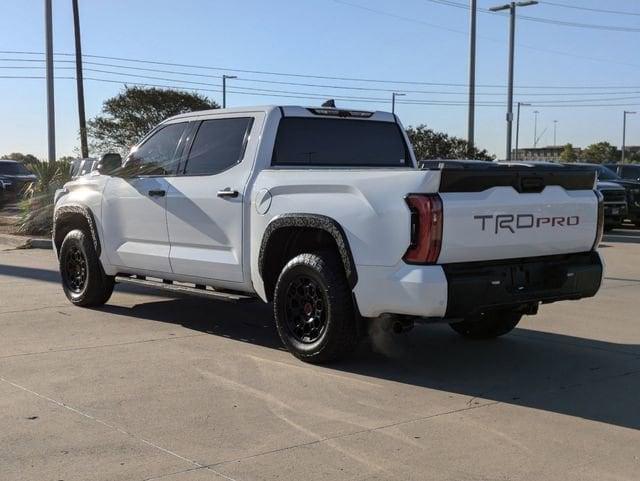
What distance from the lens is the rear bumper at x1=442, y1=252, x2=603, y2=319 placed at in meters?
5.14

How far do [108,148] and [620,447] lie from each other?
28736 millimetres

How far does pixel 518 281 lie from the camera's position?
5.54 metres

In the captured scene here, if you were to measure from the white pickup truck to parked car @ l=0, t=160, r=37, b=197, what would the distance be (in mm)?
18351

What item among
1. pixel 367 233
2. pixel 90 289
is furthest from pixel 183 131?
pixel 367 233

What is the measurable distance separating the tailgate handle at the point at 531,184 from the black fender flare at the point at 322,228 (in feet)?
4.38

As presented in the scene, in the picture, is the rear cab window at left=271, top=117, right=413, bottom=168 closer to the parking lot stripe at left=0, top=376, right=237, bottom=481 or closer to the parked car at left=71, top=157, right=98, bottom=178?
the parking lot stripe at left=0, top=376, right=237, bottom=481

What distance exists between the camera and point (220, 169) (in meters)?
6.71

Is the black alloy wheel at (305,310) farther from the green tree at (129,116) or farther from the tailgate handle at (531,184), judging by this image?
the green tree at (129,116)

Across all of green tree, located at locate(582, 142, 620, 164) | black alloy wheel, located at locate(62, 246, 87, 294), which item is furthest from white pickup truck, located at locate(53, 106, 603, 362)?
green tree, located at locate(582, 142, 620, 164)

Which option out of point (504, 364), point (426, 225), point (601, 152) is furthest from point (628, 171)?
point (601, 152)

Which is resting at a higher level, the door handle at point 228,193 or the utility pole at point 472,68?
the utility pole at point 472,68

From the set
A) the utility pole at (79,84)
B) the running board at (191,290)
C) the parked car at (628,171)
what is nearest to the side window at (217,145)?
the running board at (191,290)

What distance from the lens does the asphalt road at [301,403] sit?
3.99 metres

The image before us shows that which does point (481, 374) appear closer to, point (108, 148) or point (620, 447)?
point (620, 447)
